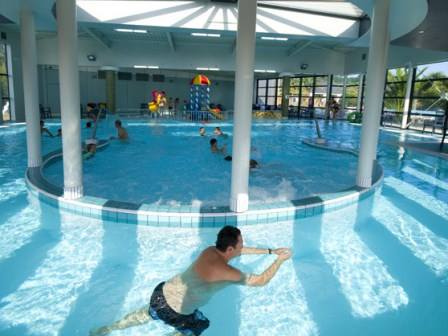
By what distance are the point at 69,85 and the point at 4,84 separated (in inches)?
543

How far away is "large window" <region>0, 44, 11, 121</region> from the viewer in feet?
49.3

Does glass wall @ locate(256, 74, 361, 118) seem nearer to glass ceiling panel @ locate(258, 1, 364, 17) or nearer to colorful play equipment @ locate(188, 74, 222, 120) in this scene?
colorful play equipment @ locate(188, 74, 222, 120)

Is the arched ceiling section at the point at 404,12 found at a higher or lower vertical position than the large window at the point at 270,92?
higher

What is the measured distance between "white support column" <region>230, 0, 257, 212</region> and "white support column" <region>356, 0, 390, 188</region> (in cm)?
234

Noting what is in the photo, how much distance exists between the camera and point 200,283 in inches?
77.2

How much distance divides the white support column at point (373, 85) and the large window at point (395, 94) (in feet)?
45.3

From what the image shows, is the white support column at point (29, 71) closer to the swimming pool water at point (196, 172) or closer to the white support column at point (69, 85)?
the swimming pool water at point (196, 172)

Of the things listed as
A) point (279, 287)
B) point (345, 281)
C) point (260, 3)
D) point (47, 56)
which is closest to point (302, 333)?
point (279, 287)

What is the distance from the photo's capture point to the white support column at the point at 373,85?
5.22m

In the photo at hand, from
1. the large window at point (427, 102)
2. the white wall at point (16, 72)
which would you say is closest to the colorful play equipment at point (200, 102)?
the white wall at point (16, 72)

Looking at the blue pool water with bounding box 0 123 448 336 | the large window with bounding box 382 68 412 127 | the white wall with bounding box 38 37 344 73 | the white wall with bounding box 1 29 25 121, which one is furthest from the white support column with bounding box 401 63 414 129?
the white wall with bounding box 1 29 25 121

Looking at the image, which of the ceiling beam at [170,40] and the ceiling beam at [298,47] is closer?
the ceiling beam at [170,40]

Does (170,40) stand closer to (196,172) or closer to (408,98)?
(196,172)

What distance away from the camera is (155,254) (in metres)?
3.64
